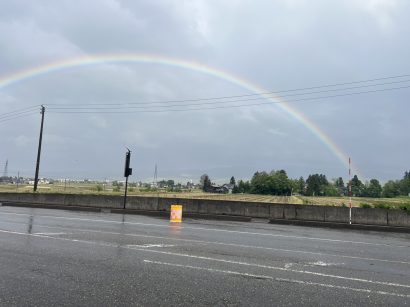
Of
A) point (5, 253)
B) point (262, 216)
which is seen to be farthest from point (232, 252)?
point (262, 216)

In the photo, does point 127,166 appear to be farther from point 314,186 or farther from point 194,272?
point 314,186

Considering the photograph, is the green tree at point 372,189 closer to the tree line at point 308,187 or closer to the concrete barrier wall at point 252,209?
the tree line at point 308,187

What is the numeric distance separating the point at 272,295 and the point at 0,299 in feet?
12.2

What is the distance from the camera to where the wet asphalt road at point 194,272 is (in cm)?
589

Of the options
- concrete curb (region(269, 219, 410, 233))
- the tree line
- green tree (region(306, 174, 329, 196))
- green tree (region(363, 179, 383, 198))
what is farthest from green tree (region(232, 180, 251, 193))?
concrete curb (region(269, 219, 410, 233))

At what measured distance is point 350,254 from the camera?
10539mm

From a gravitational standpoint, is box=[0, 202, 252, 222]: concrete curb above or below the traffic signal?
below

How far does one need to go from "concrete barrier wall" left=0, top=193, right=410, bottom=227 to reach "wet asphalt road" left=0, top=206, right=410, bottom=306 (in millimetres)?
7817

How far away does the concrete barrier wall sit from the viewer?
65.9 feet

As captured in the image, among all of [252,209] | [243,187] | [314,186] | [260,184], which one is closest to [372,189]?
[314,186]

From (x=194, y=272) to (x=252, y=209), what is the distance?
1591 centimetres

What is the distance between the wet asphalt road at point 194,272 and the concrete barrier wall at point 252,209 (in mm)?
7817

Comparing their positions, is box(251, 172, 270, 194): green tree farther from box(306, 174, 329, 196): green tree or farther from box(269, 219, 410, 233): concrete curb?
box(269, 219, 410, 233): concrete curb

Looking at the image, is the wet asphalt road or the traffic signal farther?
the traffic signal
